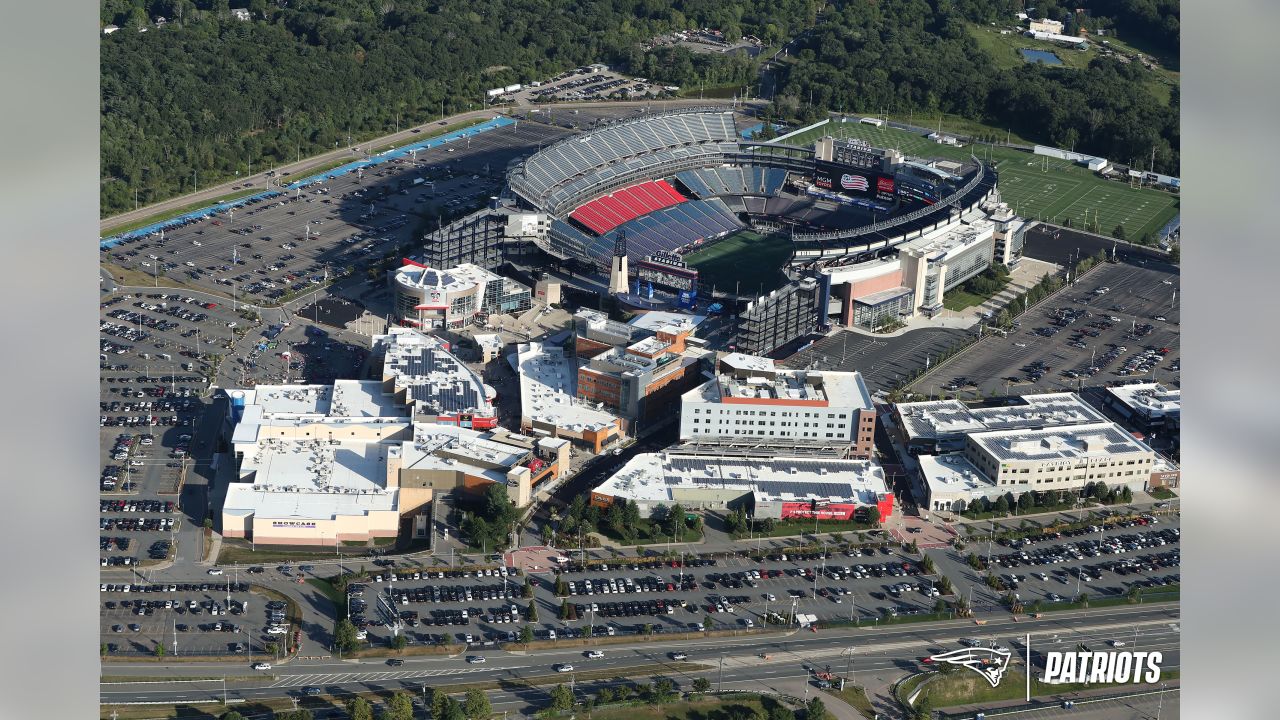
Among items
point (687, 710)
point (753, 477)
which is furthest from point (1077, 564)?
point (687, 710)

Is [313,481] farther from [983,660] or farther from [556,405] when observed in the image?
[983,660]

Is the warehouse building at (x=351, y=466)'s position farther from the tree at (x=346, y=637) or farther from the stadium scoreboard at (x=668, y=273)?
the stadium scoreboard at (x=668, y=273)

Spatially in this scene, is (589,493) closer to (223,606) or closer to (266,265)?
(223,606)

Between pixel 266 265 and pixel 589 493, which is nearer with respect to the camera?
pixel 589 493

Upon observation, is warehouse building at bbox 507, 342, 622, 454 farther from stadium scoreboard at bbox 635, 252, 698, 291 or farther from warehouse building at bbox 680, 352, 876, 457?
stadium scoreboard at bbox 635, 252, 698, 291

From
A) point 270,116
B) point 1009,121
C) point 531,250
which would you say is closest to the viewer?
point 531,250

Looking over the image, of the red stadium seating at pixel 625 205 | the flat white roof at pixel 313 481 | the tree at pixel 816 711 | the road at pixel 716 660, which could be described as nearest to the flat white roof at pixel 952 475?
the road at pixel 716 660

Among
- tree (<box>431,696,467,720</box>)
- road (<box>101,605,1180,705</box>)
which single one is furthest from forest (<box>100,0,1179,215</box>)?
tree (<box>431,696,467,720</box>)
